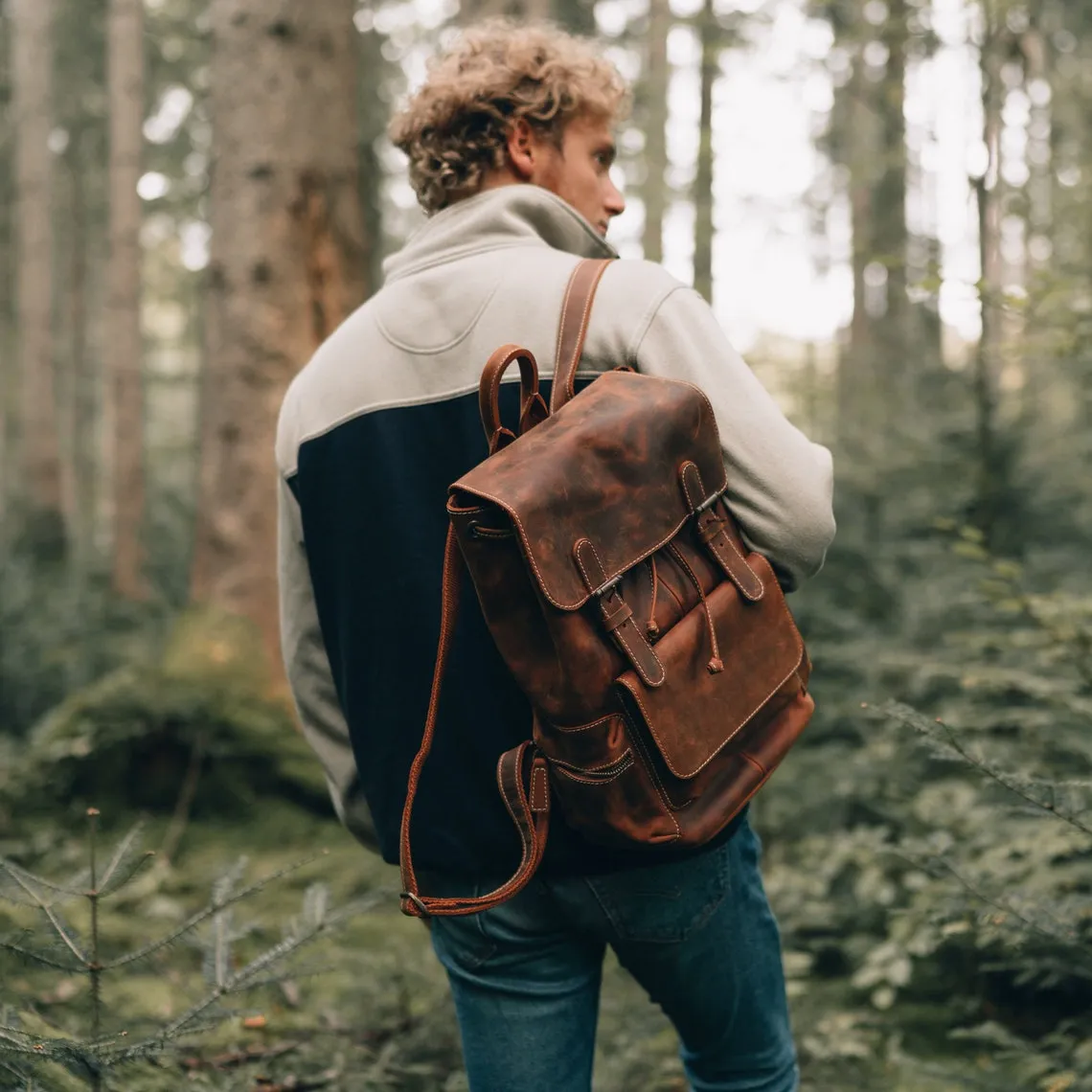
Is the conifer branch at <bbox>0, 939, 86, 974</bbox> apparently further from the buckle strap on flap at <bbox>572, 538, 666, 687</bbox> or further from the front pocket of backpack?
the buckle strap on flap at <bbox>572, 538, 666, 687</bbox>

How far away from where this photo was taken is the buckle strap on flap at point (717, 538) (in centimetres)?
166

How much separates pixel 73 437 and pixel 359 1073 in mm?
20377

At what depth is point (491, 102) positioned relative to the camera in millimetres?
1996

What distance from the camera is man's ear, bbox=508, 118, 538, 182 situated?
2.02 metres

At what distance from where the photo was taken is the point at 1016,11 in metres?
5.07

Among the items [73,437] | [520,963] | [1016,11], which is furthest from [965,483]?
[73,437]

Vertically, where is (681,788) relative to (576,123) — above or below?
below

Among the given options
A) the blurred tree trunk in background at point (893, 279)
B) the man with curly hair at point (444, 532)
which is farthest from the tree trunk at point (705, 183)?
the man with curly hair at point (444, 532)

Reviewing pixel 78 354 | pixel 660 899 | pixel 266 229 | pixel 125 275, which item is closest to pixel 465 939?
pixel 660 899

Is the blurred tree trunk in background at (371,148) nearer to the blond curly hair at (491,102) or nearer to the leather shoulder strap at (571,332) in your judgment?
the blond curly hair at (491,102)

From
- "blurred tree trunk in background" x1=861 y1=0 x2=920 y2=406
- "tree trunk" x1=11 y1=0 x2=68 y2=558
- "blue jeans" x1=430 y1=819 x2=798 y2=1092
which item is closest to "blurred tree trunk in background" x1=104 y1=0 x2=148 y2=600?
"tree trunk" x1=11 y1=0 x2=68 y2=558

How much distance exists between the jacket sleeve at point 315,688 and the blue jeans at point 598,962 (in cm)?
32

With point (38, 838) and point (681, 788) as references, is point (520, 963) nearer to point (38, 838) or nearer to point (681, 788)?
point (681, 788)

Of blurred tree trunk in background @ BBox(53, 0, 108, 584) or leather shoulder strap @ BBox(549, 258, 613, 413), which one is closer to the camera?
leather shoulder strap @ BBox(549, 258, 613, 413)
